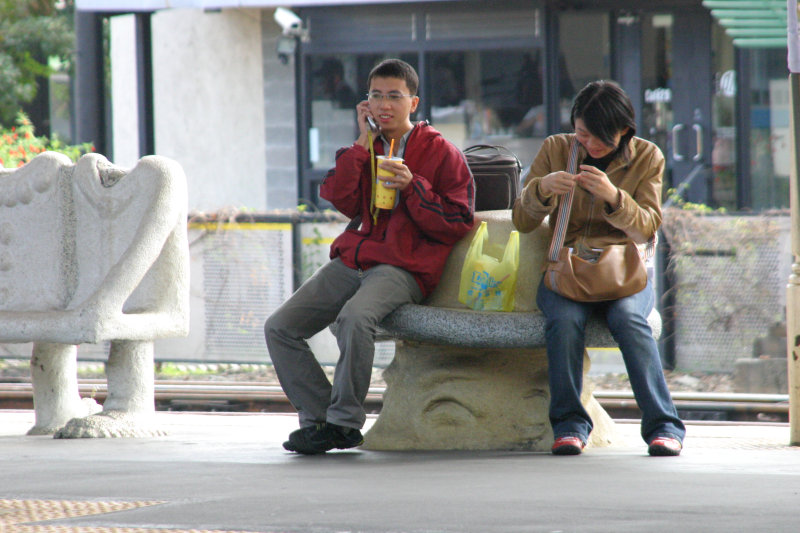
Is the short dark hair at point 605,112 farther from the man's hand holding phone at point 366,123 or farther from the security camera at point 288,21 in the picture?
the security camera at point 288,21

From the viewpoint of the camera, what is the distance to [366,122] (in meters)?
5.36

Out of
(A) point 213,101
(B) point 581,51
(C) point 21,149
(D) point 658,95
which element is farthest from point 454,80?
(C) point 21,149

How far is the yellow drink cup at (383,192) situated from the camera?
505 cm

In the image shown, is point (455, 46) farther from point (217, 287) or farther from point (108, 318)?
point (108, 318)

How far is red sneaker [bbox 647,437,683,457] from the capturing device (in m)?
4.75

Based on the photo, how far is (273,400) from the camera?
8445mm

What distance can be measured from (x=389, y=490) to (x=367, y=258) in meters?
1.44

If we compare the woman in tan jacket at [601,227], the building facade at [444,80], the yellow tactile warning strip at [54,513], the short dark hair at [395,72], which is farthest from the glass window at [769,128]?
the yellow tactile warning strip at [54,513]

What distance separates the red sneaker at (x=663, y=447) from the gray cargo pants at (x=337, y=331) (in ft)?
3.70

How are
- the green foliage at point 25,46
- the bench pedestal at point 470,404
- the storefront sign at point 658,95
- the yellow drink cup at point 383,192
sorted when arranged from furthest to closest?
the green foliage at point 25,46 → the storefront sign at point 658,95 → the bench pedestal at point 470,404 → the yellow drink cup at point 383,192

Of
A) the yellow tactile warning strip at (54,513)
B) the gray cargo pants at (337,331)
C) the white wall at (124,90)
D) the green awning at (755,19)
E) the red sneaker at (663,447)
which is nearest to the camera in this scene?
the yellow tactile warning strip at (54,513)

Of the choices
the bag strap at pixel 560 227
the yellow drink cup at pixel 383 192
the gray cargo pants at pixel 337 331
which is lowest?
the gray cargo pants at pixel 337 331

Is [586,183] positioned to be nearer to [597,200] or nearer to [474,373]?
[597,200]

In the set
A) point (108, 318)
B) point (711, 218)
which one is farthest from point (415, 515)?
point (711, 218)
